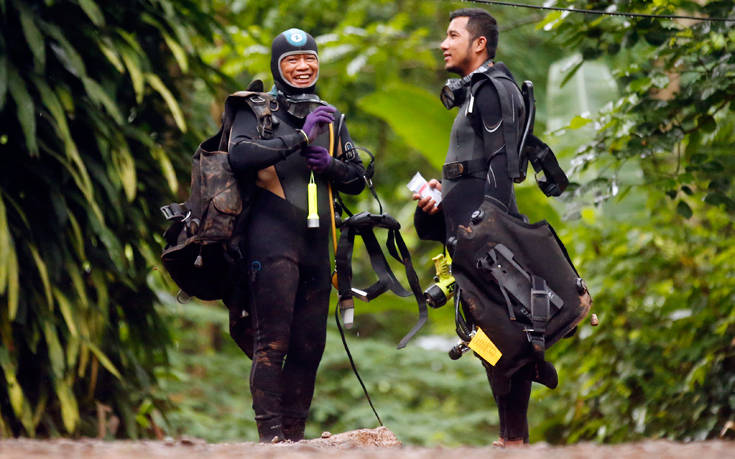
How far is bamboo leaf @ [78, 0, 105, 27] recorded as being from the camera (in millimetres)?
6534

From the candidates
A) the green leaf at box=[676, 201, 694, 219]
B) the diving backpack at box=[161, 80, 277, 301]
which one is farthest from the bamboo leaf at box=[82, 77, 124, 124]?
the green leaf at box=[676, 201, 694, 219]

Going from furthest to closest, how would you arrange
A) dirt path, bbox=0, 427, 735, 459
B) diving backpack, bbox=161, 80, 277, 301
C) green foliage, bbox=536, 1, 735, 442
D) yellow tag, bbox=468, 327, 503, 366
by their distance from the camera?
green foliage, bbox=536, 1, 735, 442 < diving backpack, bbox=161, 80, 277, 301 < yellow tag, bbox=468, 327, 503, 366 < dirt path, bbox=0, 427, 735, 459

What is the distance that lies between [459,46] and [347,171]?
32.3 inches

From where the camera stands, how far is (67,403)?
643cm

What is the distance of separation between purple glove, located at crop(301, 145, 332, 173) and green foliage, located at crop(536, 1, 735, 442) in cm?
185

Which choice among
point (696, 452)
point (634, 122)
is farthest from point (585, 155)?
point (696, 452)

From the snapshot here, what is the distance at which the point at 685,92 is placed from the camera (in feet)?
19.2

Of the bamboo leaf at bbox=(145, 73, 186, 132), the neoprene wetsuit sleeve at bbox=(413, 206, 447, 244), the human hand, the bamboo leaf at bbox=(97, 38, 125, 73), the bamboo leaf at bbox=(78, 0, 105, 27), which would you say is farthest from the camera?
the bamboo leaf at bbox=(145, 73, 186, 132)

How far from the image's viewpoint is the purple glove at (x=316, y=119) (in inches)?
184

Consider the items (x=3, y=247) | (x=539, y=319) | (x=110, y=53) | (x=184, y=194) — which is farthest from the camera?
(x=184, y=194)

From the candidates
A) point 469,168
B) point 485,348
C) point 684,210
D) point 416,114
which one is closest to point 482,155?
point 469,168

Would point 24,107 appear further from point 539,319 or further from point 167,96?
point 539,319

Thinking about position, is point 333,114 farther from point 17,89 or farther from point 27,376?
point 27,376

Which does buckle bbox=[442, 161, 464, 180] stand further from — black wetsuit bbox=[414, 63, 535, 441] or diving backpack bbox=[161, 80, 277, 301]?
diving backpack bbox=[161, 80, 277, 301]
